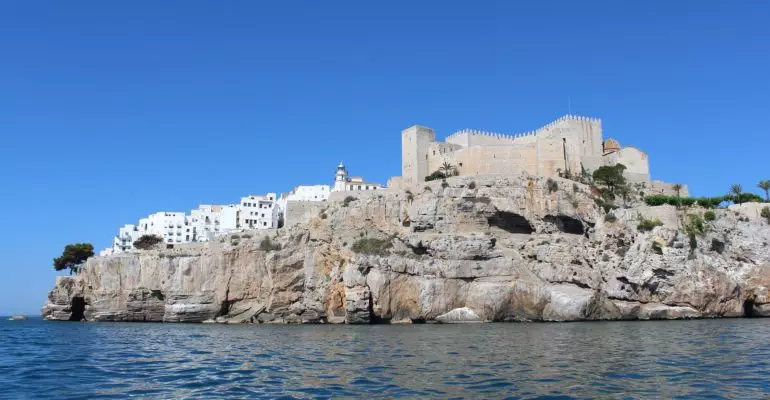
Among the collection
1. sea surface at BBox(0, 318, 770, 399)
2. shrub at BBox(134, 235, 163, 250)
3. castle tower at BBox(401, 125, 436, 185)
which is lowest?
sea surface at BBox(0, 318, 770, 399)

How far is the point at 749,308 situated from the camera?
145 ft

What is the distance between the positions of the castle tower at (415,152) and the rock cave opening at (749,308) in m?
27.7

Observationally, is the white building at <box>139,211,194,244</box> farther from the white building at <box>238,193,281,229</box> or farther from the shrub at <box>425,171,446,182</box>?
the shrub at <box>425,171,446,182</box>

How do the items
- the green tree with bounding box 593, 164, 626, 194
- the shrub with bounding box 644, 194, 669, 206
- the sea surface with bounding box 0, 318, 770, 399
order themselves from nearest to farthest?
the sea surface with bounding box 0, 318, 770, 399 < the shrub with bounding box 644, 194, 669, 206 < the green tree with bounding box 593, 164, 626, 194

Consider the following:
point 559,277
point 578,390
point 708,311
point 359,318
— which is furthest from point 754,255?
point 578,390

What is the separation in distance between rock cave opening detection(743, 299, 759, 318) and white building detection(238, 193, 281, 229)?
160 feet

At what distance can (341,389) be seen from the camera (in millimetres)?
14844

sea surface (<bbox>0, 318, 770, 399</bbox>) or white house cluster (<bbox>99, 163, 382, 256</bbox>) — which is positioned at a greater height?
white house cluster (<bbox>99, 163, 382, 256</bbox>)

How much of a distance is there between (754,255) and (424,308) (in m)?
23.8

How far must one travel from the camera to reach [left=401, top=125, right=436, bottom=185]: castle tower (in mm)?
59188

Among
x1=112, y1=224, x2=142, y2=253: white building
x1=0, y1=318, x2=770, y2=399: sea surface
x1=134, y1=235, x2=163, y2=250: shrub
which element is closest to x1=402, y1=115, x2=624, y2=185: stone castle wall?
x1=0, y1=318, x2=770, y2=399: sea surface

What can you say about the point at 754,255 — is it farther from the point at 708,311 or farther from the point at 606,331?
the point at 606,331

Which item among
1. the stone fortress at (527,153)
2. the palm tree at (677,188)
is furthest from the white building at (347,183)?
the palm tree at (677,188)

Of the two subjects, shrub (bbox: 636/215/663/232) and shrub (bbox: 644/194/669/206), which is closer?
shrub (bbox: 636/215/663/232)
